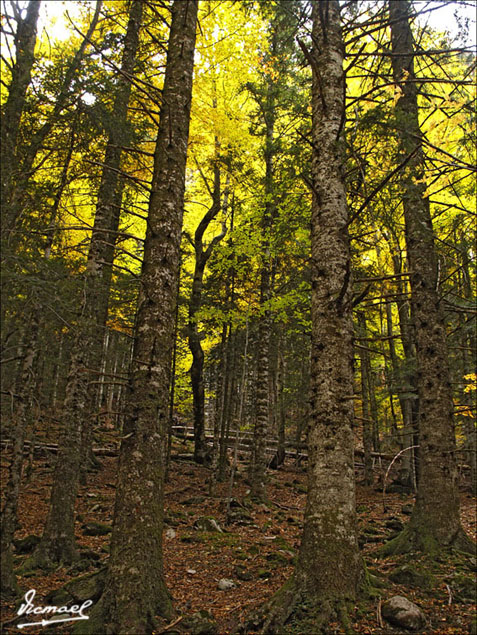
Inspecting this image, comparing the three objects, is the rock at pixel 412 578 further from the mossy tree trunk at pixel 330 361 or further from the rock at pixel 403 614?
the mossy tree trunk at pixel 330 361

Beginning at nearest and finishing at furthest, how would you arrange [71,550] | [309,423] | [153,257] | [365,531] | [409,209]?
1. [309,423]
2. [153,257]
3. [71,550]
4. [409,209]
5. [365,531]

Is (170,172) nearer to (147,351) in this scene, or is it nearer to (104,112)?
(147,351)

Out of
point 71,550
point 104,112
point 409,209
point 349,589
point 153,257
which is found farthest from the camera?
point 409,209

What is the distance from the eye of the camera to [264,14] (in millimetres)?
6602

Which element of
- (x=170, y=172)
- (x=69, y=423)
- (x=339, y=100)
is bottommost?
(x=69, y=423)

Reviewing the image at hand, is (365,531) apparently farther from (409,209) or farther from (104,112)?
(104,112)

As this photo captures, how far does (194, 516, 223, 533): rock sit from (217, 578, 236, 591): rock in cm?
323

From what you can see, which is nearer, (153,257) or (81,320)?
(153,257)

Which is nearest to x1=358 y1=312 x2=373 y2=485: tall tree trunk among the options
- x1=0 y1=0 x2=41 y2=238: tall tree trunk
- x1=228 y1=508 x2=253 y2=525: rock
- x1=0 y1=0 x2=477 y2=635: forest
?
x1=0 y1=0 x2=477 y2=635: forest

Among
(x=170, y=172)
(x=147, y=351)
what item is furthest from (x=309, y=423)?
(x=170, y=172)

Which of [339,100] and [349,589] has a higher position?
[339,100]

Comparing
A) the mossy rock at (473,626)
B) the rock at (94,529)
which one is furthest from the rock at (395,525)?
the rock at (94,529)

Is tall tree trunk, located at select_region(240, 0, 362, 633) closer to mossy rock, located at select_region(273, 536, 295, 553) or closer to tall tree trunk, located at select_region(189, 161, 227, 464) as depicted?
mossy rock, located at select_region(273, 536, 295, 553)

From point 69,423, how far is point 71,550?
6.60 feet
